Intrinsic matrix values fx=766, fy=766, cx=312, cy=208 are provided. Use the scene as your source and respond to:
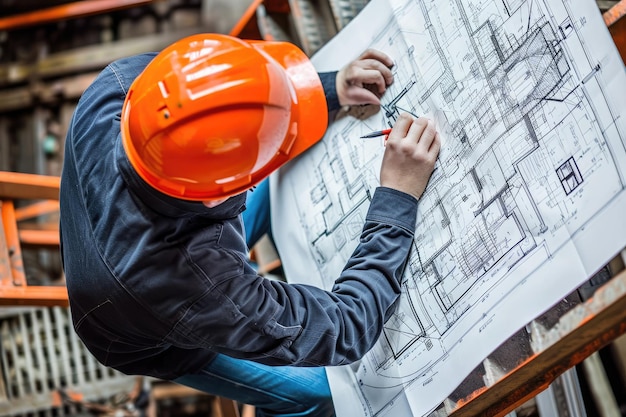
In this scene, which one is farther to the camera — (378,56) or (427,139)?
(378,56)

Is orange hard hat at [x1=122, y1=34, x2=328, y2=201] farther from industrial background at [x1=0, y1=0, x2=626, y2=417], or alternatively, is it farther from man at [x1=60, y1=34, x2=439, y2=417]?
industrial background at [x1=0, y1=0, x2=626, y2=417]

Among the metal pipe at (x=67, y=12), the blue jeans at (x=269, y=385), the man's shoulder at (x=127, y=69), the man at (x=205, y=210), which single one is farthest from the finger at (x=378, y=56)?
the metal pipe at (x=67, y=12)

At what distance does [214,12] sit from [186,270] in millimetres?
4381

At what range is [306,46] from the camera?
2.77 meters

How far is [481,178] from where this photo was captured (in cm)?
187

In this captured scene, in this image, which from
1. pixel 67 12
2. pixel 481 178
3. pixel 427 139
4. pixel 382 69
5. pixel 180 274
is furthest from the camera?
pixel 67 12

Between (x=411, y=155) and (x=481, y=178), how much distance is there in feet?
0.76

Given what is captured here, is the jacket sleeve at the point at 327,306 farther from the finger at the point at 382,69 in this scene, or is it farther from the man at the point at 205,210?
the finger at the point at 382,69

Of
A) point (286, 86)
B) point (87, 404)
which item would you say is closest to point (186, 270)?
point (286, 86)

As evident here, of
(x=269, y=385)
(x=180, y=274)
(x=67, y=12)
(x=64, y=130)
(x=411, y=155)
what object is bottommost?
(x=269, y=385)

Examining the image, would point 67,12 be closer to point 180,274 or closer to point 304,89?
point 304,89

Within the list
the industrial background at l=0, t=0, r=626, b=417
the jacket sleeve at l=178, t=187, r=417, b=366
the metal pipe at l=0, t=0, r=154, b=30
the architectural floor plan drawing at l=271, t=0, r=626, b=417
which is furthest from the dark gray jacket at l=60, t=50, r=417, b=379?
the metal pipe at l=0, t=0, r=154, b=30

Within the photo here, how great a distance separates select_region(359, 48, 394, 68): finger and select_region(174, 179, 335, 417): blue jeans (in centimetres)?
98

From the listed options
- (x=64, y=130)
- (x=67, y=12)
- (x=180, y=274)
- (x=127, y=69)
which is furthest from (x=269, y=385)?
(x=67, y=12)
